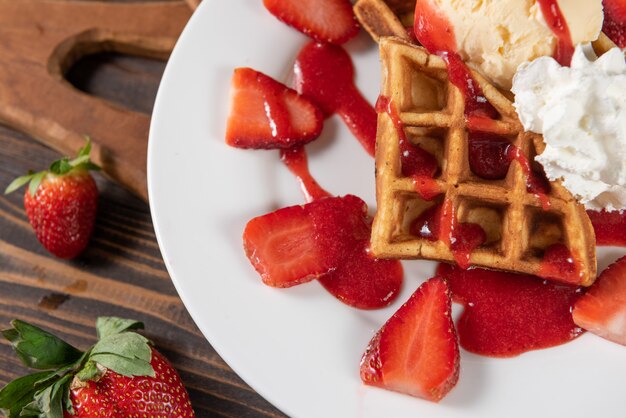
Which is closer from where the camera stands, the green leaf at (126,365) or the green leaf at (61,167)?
the green leaf at (126,365)

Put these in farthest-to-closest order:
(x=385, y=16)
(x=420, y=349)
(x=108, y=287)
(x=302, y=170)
Answer: (x=108, y=287) < (x=302, y=170) < (x=385, y=16) < (x=420, y=349)

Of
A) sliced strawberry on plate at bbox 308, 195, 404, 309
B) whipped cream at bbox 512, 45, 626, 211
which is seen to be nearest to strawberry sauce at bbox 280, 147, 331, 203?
sliced strawberry on plate at bbox 308, 195, 404, 309

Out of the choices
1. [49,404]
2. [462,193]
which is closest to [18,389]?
[49,404]

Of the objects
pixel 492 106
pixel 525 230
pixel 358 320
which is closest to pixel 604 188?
pixel 525 230

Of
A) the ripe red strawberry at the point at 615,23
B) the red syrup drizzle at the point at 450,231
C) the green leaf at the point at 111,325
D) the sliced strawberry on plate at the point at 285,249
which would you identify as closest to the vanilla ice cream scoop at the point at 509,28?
the ripe red strawberry at the point at 615,23

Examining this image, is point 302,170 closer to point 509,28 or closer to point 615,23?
point 509,28

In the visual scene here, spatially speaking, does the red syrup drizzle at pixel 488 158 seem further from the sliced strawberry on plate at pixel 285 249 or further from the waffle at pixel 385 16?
the sliced strawberry on plate at pixel 285 249

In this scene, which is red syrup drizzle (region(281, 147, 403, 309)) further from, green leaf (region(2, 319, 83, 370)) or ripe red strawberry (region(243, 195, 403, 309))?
green leaf (region(2, 319, 83, 370))
